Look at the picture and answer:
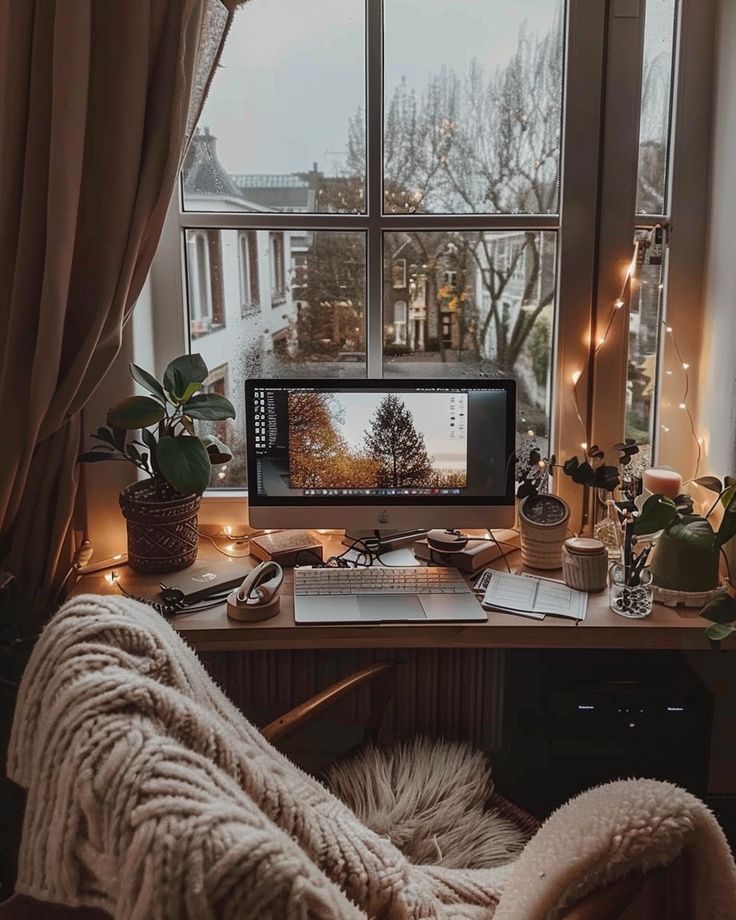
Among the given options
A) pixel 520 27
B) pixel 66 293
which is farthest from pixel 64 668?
pixel 520 27

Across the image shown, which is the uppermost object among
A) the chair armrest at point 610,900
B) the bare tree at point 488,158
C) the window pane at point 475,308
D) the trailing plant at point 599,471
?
the bare tree at point 488,158

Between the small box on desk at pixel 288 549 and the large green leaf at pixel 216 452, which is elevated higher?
the large green leaf at pixel 216 452

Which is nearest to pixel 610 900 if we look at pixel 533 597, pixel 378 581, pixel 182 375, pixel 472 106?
pixel 533 597

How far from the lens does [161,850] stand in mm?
771

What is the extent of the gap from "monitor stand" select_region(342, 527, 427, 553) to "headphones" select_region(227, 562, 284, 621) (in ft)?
1.18

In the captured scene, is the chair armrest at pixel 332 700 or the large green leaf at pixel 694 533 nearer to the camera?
the chair armrest at pixel 332 700

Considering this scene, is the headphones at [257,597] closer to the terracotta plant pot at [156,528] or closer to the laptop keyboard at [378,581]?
the laptop keyboard at [378,581]

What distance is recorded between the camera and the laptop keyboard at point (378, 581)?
6.27ft

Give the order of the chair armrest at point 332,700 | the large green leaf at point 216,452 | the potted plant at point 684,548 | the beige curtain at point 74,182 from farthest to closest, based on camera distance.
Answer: the large green leaf at point 216,452 < the potted plant at point 684,548 < the beige curtain at point 74,182 < the chair armrest at point 332,700

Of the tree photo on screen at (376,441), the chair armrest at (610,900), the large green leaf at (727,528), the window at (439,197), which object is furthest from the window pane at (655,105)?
the chair armrest at (610,900)

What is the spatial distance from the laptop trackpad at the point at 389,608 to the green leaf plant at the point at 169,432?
0.40 meters

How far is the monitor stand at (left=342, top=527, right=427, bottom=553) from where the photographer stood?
7.06 ft

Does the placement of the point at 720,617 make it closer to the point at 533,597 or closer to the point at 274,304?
the point at 533,597

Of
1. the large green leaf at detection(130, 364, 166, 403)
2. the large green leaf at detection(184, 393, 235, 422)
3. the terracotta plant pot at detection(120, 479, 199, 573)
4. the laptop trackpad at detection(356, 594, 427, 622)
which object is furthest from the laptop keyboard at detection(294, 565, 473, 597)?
the large green leaf at detection(130, 364, 166, 403)
